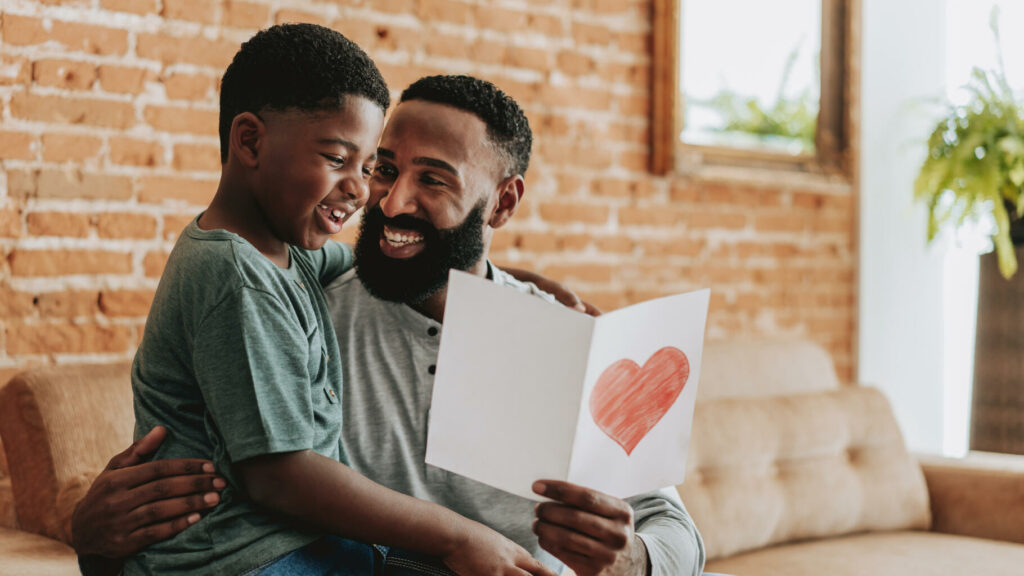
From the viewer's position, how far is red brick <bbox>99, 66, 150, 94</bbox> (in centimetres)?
203

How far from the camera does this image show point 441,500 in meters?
1.48

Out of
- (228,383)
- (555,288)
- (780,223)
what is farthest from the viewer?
(780,223)

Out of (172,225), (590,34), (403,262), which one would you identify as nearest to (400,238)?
(403,262)

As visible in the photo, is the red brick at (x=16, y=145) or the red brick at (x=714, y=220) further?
the red brick at (x=714, y=220)

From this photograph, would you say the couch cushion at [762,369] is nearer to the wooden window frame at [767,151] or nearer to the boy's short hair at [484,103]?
the wooden window frame at [767,151]

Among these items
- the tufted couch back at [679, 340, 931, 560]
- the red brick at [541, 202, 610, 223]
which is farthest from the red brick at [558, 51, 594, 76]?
the tufted couch back at [679, 340, 931, 560]

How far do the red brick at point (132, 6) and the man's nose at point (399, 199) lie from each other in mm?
905

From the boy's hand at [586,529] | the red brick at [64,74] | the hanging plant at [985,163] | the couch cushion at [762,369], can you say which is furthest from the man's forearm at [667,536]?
the hanging plant at [985,163]

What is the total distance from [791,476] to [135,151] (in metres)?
1.63

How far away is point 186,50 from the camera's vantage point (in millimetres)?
2127

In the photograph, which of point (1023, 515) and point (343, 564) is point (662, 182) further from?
point (343, 564)

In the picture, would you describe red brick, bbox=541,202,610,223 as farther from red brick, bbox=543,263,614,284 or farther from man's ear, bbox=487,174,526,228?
man's ear, bbox=487,174,526,228

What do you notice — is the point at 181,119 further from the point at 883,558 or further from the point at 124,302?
the point at 883,558

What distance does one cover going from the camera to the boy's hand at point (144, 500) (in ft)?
3.59
